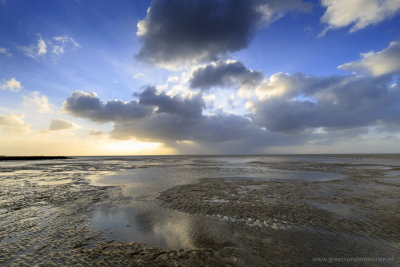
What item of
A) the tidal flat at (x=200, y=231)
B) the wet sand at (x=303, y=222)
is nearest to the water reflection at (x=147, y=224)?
the tidal flat at (x=200, y=231)

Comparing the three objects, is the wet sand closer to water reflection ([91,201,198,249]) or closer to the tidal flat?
the tidal flat

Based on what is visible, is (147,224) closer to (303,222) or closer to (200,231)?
(200,231)

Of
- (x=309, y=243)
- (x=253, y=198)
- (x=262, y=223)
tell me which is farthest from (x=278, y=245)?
(x=253, y=198)

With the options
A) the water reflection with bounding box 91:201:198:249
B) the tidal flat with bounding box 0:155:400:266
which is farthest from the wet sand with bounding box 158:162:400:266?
the water reflection with bounding box 91:201:198:249

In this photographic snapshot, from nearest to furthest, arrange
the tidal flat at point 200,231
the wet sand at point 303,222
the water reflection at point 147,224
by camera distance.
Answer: the tidal flat at point 200,231 → the wet sand at point 303,222 → the water reflection at point 147,224

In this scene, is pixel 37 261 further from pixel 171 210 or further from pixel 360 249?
pixel 360 249

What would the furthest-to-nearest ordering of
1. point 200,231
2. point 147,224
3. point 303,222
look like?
point 303,222
point 147,224
point 200,231

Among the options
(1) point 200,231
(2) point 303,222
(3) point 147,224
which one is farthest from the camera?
(2) point 303,222

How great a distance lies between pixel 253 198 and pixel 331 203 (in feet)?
17.3

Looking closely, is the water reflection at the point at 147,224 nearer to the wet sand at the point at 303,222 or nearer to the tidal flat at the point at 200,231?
the tidal flat at the point at 200,231

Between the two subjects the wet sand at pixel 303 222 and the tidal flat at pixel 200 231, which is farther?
the wet sand at pixel 303 222

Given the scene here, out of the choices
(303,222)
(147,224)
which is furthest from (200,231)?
(303,222)

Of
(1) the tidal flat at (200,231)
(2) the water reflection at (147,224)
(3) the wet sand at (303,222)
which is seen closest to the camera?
(1) the tidal flat at (200,231)

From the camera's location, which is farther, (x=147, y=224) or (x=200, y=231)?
(x=147, y=224)
